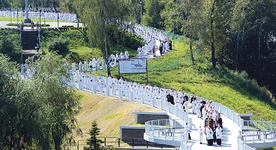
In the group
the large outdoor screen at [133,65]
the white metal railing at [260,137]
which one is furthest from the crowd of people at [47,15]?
the white metal railing at [260,137]

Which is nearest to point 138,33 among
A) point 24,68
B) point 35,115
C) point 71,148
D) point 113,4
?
point 113,4

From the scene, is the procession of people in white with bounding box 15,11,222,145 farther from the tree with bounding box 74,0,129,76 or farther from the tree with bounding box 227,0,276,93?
the tree with bounding box 227,0,276,93

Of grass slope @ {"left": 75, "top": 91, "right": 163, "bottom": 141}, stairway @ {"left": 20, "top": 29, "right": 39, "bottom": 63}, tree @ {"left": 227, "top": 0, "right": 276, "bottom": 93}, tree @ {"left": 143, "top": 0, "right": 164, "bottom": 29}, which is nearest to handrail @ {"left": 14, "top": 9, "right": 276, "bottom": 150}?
grass slope @ {"left": 75, "top": 91, "right": 163, "bottom": 141}

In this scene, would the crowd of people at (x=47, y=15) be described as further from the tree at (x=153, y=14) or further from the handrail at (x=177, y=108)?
the handrail at (x=177, y=108)

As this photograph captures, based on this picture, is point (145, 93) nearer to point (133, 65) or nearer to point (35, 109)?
point (133, 65)

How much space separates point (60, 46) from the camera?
72750 mm

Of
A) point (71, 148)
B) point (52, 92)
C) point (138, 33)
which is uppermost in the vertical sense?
point (138, 33)

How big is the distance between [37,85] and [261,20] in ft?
135

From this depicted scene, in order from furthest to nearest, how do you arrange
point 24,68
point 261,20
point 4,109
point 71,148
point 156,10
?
point 156,10, point 261,20, point 24,68, point 71,148, point 4,109

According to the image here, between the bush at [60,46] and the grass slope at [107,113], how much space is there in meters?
18.5

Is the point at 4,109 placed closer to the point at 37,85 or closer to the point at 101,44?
the point at 37,85

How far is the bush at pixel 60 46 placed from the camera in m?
72.1

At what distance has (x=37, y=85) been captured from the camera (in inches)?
1527

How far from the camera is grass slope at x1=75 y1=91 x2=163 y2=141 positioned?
150 ft
